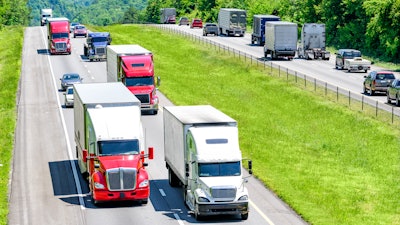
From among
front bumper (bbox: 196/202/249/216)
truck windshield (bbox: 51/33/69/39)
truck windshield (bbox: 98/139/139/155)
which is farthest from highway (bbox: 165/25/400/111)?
front bumper (bbox: 196/202/249/216)

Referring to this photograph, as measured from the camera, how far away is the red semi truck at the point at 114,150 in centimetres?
3691

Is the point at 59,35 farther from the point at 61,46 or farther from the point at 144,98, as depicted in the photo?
the point at 144,98

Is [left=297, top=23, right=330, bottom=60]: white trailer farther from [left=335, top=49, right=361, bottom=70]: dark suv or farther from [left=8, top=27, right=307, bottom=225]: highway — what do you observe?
[left=8, top=27, right=307, bottom=225]: highway

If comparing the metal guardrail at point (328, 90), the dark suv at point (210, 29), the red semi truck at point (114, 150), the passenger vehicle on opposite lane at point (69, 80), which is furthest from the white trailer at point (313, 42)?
the red semi truck at point (114, 150)

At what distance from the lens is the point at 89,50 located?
98875 millimetres

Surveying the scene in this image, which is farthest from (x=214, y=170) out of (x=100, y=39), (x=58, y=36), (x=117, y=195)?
(x=58, y=36)

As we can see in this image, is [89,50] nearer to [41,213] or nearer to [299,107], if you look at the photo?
[299,107]

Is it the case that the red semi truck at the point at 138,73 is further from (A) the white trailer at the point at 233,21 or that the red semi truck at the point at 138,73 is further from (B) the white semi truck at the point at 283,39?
(A) the white trailer at the point at 233,21

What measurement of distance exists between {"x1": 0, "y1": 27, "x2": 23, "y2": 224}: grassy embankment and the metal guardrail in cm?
2415

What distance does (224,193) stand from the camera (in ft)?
111

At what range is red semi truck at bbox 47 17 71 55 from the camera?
102250 millimetres

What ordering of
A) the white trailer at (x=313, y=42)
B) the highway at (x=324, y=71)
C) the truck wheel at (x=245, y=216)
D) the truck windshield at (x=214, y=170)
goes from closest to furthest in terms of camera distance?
the truck windshield at (x=214, y=170) < the truck wheel at (x=245, y=216) < the highway at (x=324, y=71) < the white trailer at (x=313, y=42)

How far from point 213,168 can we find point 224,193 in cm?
111

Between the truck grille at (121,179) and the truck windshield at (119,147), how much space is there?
1105 millimetres
